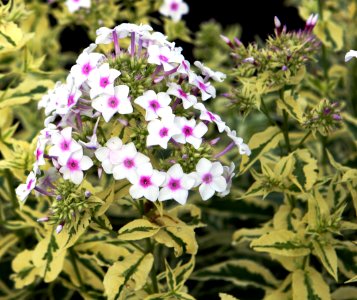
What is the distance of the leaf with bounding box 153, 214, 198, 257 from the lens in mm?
2092

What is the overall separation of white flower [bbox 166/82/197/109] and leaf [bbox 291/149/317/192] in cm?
47

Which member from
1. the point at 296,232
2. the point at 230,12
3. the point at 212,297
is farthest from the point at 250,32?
the point at 296,232

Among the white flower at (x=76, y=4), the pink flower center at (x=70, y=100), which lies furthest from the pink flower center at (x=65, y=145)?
the white flower at (x=76, y=4)

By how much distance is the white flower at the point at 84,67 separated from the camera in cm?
193

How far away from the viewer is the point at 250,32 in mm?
5125

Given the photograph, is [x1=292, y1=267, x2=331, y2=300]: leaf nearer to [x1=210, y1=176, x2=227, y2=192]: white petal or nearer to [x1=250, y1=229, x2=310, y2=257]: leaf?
[x1=250, y1=229, x2=310, y2=257]: leaf

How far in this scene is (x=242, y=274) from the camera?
256 cm

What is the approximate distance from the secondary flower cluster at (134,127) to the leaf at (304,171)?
0.88 feet

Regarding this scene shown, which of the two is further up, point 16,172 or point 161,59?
point 161,59

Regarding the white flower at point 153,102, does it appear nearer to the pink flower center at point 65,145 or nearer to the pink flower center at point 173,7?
the pink flower center at point 65,145

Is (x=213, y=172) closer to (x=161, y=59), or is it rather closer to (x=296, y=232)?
(x=161, y=59)

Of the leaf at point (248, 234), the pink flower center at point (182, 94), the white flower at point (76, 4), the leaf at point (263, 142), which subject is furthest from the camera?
the white flower at point (76, 4)

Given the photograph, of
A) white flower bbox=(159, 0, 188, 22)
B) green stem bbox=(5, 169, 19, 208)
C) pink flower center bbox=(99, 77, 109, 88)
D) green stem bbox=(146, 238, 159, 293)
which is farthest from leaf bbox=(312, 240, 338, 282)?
white flower bbox=(159, 0, 188, 22)

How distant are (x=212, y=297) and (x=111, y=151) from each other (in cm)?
125
